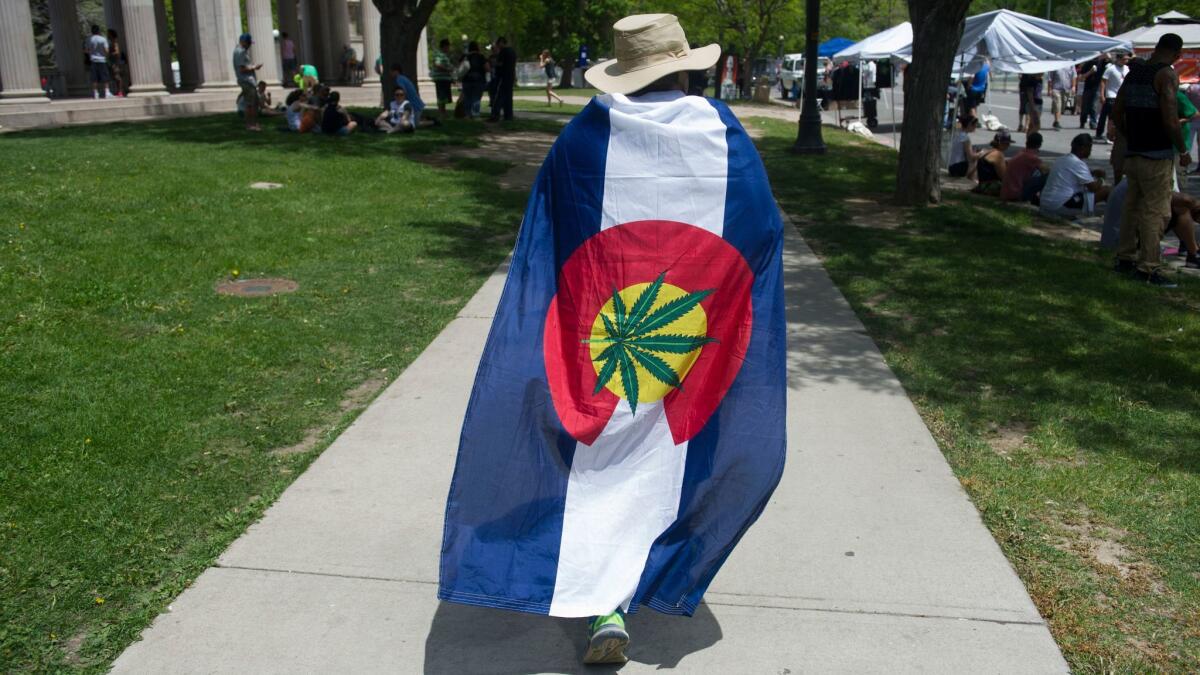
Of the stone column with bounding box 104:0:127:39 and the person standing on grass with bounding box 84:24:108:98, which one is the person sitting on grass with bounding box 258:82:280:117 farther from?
the stone column with bounding box 104:0:127:39

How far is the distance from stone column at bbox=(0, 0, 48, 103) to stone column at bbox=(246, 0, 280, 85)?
5966mm

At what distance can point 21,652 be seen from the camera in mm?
3369

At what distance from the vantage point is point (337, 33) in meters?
33.8

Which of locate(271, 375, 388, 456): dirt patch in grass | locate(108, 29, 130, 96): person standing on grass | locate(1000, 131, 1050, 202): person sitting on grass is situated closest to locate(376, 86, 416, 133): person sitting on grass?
locate(1000, 131, 1050, 202): person sitting on grass

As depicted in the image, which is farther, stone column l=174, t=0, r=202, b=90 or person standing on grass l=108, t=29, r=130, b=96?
stone column l=174, t=0, r=202, b=90

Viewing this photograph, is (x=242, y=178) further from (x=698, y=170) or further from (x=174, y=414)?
(x=698, y=170)

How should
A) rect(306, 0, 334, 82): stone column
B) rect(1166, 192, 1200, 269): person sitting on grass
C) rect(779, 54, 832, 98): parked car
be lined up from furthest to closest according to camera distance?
rect(779, 54, 832, 98): parked car → rect(306, 0, 334, 82): stone column → rect(1166, 192, 1200, 269): person sitting on grass

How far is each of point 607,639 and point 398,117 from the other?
16668 millimetres

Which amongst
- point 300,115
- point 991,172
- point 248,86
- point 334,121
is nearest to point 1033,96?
point 991,172

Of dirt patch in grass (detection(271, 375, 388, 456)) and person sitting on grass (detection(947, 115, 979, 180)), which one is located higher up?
person sitting on grass (detection(947, 115, 979, 180))

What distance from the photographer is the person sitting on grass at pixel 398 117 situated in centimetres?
1878

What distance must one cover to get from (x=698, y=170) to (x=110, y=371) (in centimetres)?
408

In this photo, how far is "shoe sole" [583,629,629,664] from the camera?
3273mm

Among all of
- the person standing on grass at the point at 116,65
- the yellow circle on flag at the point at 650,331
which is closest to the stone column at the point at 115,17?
the person standing on grass at the point at 116,65
